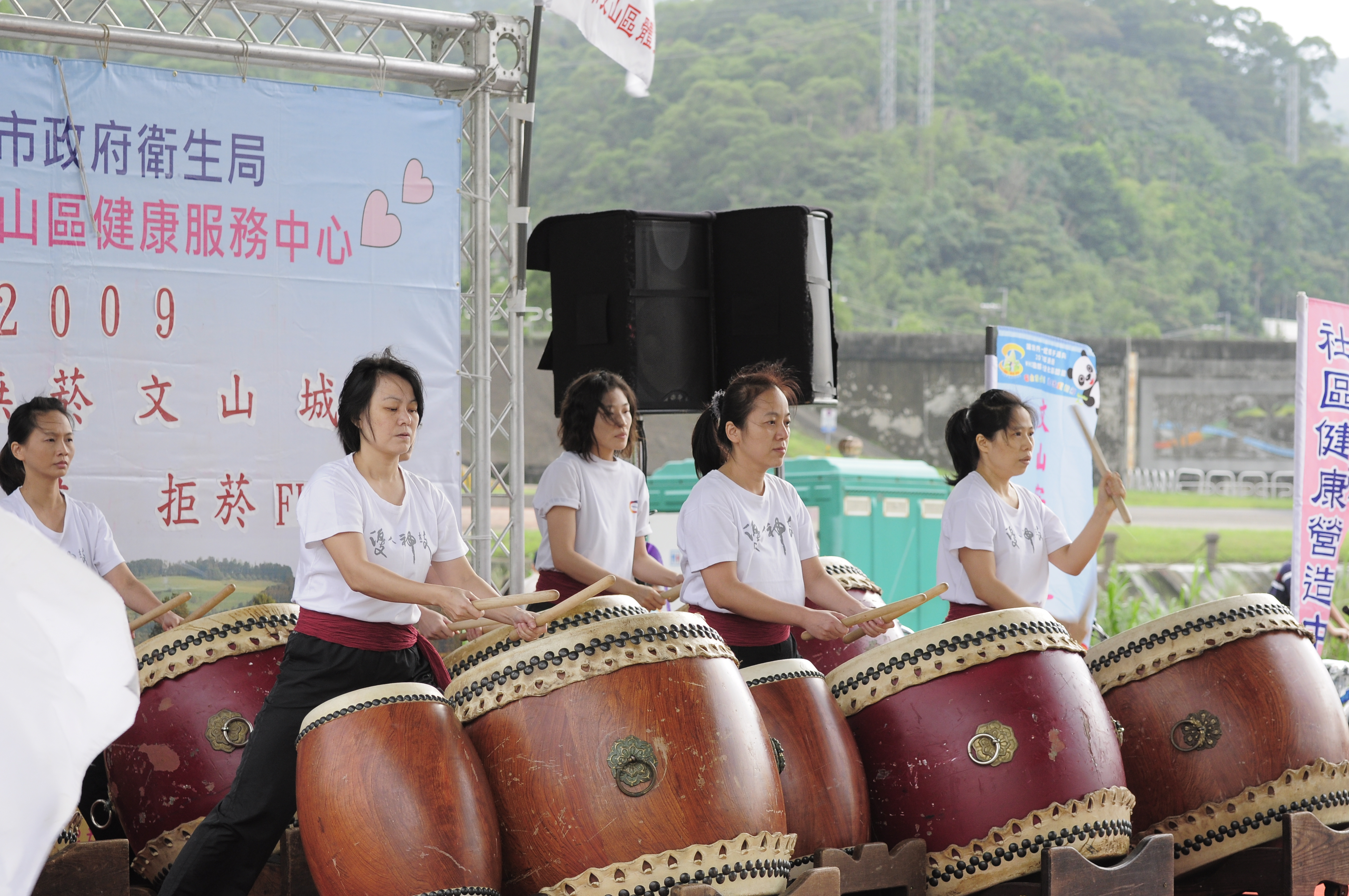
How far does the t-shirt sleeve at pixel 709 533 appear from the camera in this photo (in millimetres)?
2723

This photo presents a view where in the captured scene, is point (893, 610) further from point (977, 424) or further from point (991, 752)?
point (977, 424)

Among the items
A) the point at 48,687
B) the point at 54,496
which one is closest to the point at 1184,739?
the point at 48,687

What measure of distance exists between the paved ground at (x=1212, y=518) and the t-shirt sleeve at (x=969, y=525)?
17.1 metres

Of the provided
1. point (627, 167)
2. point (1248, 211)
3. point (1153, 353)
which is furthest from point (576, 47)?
point (1153, 353)

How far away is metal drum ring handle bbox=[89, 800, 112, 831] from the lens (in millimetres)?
2705

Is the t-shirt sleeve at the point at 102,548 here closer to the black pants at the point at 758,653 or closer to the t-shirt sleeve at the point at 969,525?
the black pants at the point at 758,653

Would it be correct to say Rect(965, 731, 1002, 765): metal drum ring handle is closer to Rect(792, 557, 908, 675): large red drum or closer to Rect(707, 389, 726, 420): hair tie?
Rect(792, 557, 908, 675): large red drum

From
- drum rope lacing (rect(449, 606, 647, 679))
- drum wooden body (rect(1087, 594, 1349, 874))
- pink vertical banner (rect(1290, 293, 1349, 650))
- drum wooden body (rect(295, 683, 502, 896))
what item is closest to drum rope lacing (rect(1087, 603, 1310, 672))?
drum wooden body (rect(1087, 594, 1349, 874))

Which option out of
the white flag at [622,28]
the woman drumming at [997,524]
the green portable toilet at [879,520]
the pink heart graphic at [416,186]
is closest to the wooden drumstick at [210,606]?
the woman drumming at [997,524]

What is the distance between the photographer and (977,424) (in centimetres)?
316

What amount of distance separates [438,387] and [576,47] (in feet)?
140

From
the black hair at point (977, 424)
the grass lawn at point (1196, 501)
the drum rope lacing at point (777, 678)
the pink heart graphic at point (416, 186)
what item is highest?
the pink heart graphic at point (416, 186)

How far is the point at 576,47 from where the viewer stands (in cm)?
4475

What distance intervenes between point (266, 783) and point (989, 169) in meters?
39.1
